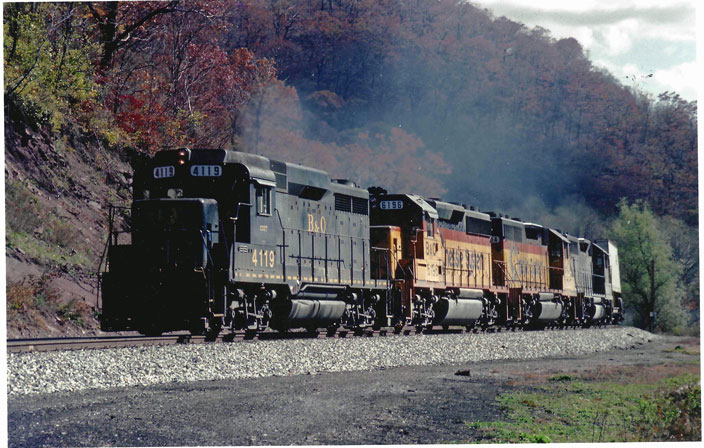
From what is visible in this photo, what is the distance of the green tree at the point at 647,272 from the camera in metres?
29.6

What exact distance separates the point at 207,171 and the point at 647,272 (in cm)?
2433

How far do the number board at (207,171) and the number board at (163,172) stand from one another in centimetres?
Result: 31

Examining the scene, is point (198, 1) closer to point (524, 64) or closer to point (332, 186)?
point (332, 186)

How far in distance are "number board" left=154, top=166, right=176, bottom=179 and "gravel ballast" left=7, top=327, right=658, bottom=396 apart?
9.35 feet

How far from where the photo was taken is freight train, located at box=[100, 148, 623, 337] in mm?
11695

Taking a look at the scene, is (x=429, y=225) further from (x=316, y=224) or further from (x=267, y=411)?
(x=267, y=411)

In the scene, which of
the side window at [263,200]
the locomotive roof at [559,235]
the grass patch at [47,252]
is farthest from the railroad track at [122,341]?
the locomotive roof at [559,235]

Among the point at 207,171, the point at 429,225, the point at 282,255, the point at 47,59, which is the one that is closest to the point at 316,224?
the point at 282,255

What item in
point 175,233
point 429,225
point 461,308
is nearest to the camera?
point 175,233

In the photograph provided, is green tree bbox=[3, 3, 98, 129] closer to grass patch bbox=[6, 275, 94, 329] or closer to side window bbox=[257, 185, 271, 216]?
grass patch bbox=[6, 275, 94, 329]

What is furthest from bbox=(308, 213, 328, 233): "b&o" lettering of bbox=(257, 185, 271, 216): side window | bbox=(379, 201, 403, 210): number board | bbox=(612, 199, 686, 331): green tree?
bbox=(612, 199, 686, 331): green tree

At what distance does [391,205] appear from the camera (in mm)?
18172

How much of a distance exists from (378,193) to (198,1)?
28.2 ft

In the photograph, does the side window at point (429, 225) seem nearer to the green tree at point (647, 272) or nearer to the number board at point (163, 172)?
the number board at point (163, 172)
